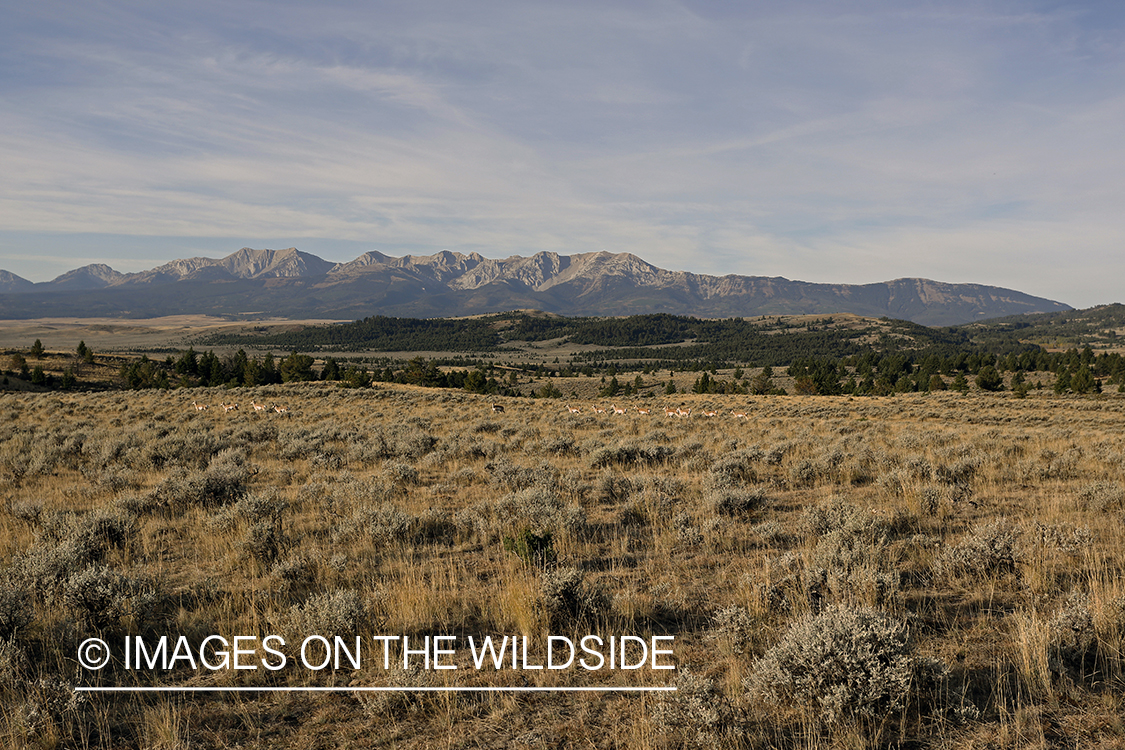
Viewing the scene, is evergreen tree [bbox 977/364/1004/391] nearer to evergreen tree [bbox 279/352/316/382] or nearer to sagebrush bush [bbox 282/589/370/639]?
sagebrush bush [bbox 282/589/370/639]

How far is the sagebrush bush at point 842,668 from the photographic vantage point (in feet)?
12.0

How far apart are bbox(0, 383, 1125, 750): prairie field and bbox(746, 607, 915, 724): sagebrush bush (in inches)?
0.7

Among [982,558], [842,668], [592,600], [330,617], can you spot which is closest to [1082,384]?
[982,558]

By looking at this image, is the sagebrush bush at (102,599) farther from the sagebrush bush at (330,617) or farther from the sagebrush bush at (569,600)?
the sagebrush bush at (569,600)

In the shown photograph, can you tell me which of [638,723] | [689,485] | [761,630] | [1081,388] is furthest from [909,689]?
[1081,388]

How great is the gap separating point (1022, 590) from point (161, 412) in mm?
32420

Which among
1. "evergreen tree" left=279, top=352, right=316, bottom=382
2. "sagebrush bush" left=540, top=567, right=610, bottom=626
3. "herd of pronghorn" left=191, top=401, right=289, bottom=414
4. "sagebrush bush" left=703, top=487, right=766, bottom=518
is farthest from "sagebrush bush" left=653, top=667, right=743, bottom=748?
"evergreen tree" left=279, top=352, right=316, bottom=382

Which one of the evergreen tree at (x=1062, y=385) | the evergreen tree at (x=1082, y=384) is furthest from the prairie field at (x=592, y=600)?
the evergreen tree at (x=1062, y=385)

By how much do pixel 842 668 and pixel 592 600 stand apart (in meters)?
2.22

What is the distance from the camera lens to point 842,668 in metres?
3.82

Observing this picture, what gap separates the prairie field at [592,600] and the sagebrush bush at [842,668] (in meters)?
0.02

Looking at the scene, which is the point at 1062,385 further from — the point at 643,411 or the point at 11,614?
the point at 11,614

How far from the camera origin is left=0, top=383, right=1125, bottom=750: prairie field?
3.76 m

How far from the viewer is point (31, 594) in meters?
5.27
